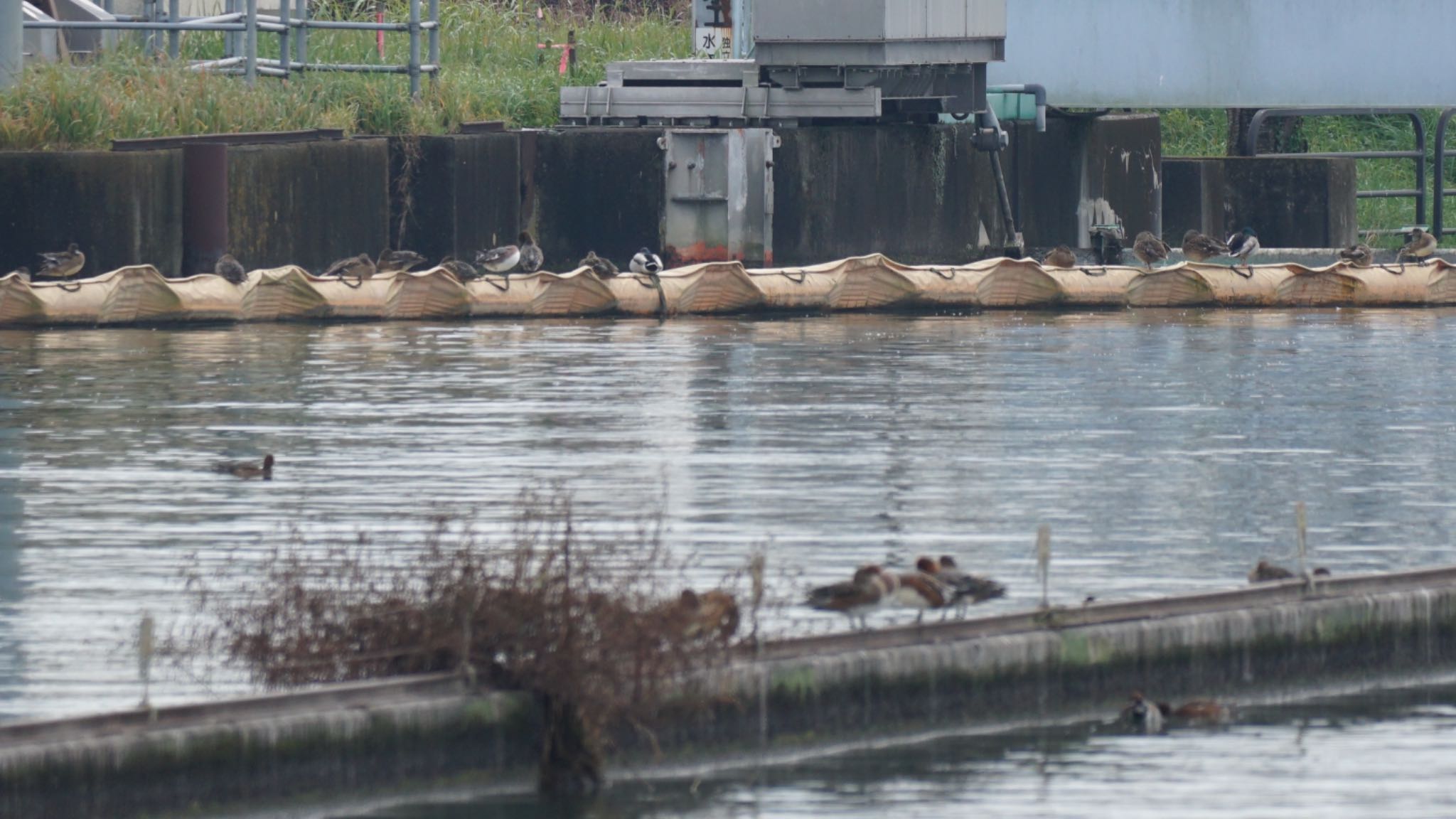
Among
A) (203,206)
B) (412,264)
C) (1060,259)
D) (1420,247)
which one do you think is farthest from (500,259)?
(1420,247)

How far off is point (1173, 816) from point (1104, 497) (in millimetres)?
6156

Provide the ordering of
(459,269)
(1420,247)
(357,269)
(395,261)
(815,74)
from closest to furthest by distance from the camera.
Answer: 1. (357,269)
2. (395,261)
3. (459,269)
4. (815,74)
5. (1420,247)

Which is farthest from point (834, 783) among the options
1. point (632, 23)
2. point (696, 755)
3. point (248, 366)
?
point (632, 23)

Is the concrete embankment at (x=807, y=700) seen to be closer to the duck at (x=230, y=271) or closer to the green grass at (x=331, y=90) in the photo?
the duck at (x=230, y=271)

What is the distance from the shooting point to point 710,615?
1028 cm

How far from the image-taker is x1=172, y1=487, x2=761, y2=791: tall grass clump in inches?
387

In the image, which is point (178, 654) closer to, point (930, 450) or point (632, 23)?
point (930, 450)

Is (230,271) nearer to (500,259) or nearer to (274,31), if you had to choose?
(500,259)

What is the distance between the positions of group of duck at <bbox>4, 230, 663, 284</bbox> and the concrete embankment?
16.2 m

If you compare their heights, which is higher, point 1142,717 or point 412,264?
point 412,264

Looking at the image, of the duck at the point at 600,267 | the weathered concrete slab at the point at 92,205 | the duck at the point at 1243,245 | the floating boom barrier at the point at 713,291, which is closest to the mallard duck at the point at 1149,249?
the duck at the point at 1243,245

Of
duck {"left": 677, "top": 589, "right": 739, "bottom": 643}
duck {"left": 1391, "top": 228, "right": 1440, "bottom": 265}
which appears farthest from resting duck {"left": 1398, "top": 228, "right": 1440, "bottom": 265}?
duck {"left": 677, "top": 589, "right": 739, "bottom": 643}

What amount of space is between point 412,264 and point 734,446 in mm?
11121

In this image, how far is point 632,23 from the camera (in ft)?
135
